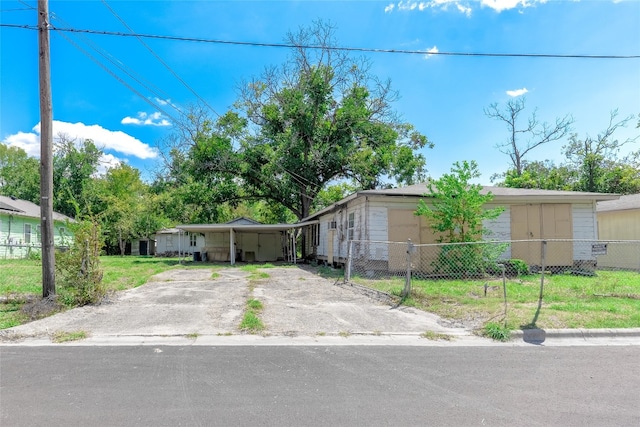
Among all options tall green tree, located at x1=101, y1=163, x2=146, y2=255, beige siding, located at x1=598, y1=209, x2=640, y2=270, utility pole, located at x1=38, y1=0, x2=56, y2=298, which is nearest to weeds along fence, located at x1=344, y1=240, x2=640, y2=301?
beige siding, located at x1=598, y1=209, x2=640, y2=270

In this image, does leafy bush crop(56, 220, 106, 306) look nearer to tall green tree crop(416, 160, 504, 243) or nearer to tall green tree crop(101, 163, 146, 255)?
tall green tree crop(416, 160, 504, 243)

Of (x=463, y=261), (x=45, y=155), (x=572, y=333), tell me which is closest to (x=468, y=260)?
(x=463, y=261)

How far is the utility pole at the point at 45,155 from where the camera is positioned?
314 inches

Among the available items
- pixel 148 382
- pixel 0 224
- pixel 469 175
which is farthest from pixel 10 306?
pixel 0 224

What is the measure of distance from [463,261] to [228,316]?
7.82m

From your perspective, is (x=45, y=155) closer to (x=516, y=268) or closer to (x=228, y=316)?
(x=228, y=316)

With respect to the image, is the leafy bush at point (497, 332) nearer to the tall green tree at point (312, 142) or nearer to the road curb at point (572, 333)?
the road curb at point (572, 333)

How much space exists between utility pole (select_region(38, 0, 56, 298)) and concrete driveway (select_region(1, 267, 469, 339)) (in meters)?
1.08

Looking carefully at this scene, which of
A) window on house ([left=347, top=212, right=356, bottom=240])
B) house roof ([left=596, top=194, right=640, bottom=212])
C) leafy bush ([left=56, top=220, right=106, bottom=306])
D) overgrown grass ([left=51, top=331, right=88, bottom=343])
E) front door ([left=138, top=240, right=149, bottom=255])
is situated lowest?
front door ([left=138, top=240, right=149, bottom=255])

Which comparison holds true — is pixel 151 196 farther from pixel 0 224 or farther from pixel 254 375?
pixel 254 375

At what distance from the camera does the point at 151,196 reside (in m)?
39.3

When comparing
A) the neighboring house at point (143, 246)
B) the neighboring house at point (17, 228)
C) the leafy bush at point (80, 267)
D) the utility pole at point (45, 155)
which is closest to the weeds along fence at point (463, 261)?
the leafy bush at point (80, 267)

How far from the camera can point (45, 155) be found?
8.05 metres

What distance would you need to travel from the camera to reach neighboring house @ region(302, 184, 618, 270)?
45.1ft
